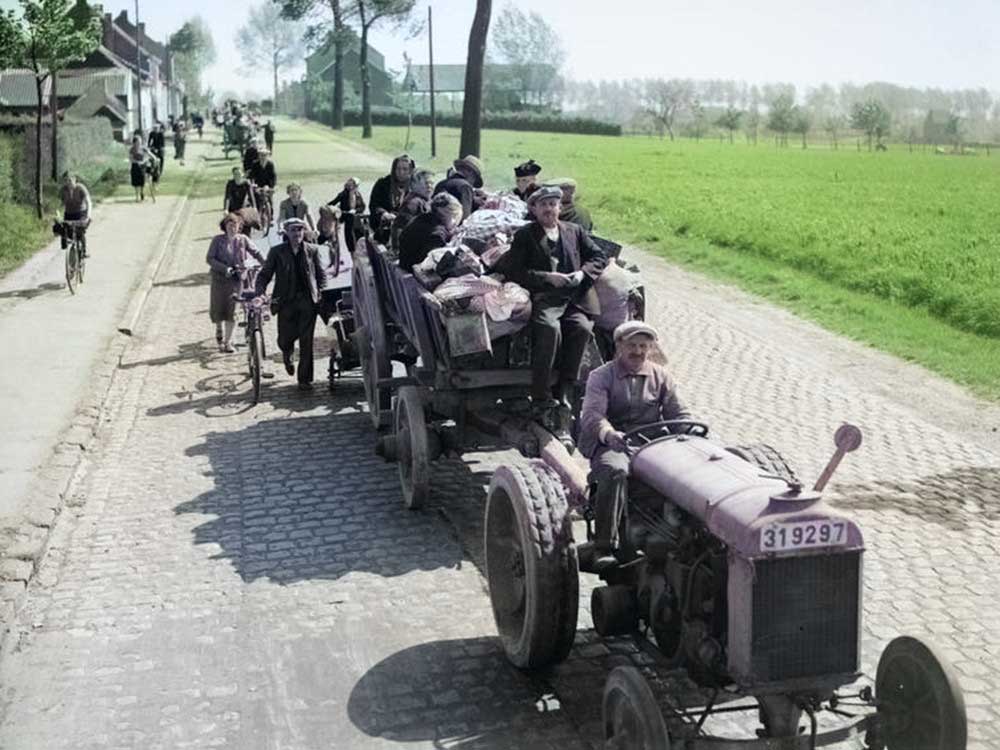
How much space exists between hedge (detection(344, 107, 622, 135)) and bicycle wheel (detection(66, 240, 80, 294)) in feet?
270

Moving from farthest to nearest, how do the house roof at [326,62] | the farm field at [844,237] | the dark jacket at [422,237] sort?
the house roof at [326,62] < the farm field at [844,237] < the dark jacket at [422,237]

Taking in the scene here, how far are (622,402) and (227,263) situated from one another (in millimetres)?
8758

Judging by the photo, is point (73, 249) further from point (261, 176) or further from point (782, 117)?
point (782, 117)

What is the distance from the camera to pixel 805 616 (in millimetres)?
5094

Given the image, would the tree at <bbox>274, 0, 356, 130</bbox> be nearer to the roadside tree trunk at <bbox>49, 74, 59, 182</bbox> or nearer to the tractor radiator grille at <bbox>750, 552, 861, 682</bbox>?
the roadside tree trunk at <bbox>49, 74, 59, 182</bbox>

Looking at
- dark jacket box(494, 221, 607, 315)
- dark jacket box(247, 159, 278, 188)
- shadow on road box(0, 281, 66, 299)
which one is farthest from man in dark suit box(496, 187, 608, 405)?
dark jacket box(247, 159, 278, 188)

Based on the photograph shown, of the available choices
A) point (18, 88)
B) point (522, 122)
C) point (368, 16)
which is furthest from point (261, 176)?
point (522, 122)

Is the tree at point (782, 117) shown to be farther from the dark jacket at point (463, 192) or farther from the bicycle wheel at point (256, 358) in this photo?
the bicycle wheel at point (256, 358)

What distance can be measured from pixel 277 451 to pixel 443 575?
338 cm

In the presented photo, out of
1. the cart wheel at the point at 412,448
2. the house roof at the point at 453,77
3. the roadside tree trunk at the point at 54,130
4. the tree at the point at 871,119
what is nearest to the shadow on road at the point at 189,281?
the roadside tree trunk at the point at 54,130

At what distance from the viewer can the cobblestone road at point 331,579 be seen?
20.6 feet

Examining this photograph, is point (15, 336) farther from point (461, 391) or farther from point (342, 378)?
point (461, 391)

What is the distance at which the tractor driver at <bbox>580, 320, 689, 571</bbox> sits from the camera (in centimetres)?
652

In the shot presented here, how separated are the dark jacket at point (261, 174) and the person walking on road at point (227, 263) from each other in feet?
31.1
